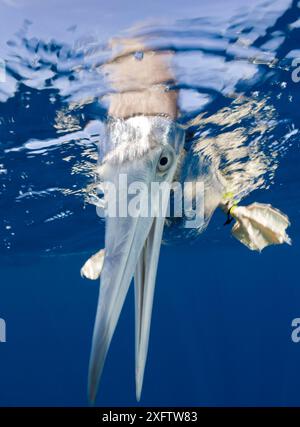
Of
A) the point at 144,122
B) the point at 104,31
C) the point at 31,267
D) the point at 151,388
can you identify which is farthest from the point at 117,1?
the point at 151,388

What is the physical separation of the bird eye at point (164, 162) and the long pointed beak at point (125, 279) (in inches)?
15.9

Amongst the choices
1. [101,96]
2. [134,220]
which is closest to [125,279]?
[134,220]

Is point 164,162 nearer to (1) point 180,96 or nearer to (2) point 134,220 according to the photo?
(2) point 134,220

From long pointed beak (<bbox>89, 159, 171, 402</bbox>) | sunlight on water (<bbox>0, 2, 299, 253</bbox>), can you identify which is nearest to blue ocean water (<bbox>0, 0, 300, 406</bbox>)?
sunlight on water (<bbox>0, 2, 299, 253</bbox>)

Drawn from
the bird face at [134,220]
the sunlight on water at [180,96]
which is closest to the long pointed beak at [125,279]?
the bird face at [134,220]

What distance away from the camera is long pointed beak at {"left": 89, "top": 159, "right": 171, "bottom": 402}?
109 inches

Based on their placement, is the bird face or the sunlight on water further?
the sunlight on water

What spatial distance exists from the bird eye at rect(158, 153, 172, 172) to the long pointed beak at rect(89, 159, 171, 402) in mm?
405

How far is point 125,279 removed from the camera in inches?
125

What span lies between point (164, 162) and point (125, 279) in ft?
4.89

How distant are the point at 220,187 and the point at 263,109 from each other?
2.13 metres

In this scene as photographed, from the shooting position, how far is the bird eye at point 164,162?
4070mm

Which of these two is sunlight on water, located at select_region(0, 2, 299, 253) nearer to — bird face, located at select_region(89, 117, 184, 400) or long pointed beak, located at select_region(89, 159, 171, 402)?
bird face, located at select_region(89, 117, 184, 400)

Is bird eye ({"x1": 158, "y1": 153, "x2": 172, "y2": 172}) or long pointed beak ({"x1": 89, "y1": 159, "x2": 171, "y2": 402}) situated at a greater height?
bird eye ({"x1": 158, "y1": 153, "x2": 172, "y2": 172})
